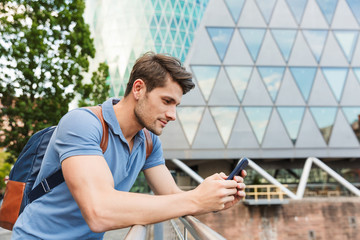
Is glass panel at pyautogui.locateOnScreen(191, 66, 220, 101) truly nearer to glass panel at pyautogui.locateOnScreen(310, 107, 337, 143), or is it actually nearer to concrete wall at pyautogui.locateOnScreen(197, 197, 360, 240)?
glass panel at pyautogui.locateOnScreen(310, 107, 337, 143)

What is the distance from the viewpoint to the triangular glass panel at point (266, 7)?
19361 millimetres

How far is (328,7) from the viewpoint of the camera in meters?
19.8

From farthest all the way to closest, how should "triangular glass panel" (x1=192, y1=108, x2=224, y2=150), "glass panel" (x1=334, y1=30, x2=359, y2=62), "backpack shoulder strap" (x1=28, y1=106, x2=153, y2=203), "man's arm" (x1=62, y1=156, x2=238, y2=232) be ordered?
"glass panel" (x1=334, y1=30, x2=359, y2=62)
"triangular glass panel" (x1=192, y1=108, x2=224, y2=150)
"backpack shoulder strap" (x1=28, y1=106, x2=153, y2=203)
"man's arm" (x1=62, y1=156, x2=238, y2=232)

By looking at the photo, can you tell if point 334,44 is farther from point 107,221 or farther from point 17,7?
point 107,221

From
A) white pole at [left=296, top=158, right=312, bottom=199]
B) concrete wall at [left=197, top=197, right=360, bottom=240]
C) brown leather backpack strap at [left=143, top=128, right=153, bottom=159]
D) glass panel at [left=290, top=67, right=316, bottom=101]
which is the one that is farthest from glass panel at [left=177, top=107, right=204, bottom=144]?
brown leather backpack strap at [left=143, top=128, right=153, bottom=159]

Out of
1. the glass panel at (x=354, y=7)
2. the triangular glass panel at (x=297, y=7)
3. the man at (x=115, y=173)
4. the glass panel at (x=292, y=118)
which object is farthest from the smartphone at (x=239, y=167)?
the glass panel at (x=354, y=7)

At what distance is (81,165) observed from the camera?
148 centimetres

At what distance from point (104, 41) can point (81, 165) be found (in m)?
23.7

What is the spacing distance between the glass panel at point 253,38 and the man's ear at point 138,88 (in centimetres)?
1814

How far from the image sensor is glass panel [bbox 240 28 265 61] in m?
19.0

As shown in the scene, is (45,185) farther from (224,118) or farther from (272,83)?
(272,83)

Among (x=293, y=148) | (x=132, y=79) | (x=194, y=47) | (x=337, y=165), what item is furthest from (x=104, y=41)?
(x=132, y=79)

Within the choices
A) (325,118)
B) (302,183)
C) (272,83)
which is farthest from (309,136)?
(272,83)

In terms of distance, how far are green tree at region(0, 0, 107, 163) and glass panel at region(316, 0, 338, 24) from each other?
624 inches
